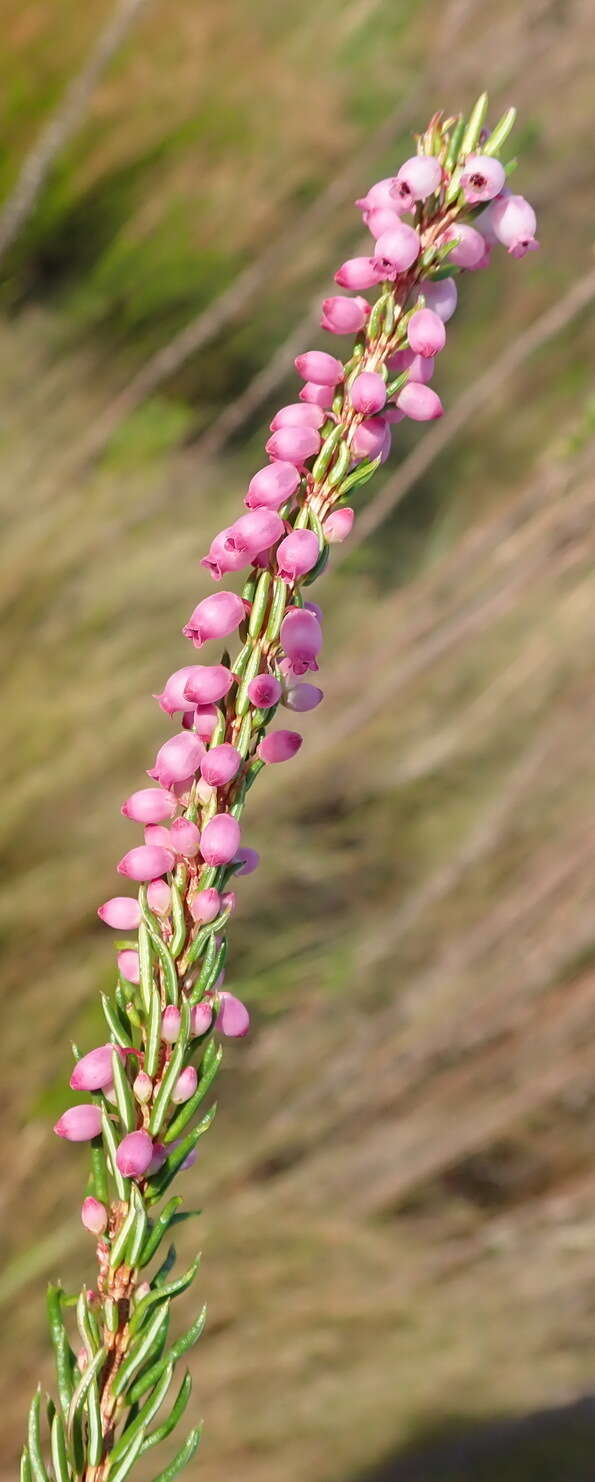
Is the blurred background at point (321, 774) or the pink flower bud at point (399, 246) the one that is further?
the blurred background at point (321, 774)

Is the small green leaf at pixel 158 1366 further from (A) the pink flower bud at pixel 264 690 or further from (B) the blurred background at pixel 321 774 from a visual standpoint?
(B) the blurred background at pixel 321 774

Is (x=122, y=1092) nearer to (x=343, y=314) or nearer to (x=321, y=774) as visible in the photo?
(x=343, y=314)

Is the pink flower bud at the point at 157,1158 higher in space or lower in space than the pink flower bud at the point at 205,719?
lower

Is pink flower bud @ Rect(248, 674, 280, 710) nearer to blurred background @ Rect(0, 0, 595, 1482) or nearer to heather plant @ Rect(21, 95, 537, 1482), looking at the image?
heather plant @ Rect(21, 95, 537, 1482)

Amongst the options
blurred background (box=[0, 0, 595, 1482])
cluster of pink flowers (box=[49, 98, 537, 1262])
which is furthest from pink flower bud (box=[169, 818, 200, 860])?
blurred background (box=[0, 0, 595, 1482])

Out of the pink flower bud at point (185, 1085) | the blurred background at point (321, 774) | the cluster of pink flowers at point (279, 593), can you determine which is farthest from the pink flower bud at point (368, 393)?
the blurred background at point (321, 774)

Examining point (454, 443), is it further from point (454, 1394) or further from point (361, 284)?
point (361, 284)

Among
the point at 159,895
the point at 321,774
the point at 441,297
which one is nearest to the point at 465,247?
the point at 441,297
